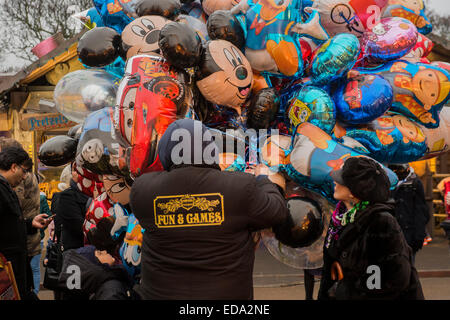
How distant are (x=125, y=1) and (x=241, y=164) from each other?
Answer: 1429 millimetres

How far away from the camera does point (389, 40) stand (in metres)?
2.95

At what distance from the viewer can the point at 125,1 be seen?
310 cm

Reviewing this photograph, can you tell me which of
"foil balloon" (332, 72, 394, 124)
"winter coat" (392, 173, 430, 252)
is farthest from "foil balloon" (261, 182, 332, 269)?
"winter coat" (392, 173, 430, 252)

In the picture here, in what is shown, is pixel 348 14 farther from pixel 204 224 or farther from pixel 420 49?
pixel 204 224

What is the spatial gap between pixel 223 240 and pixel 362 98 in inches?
55.8

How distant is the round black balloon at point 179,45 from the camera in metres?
2.47

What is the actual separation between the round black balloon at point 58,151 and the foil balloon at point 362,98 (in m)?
2.03

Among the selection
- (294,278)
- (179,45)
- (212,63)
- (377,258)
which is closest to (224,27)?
(212,63)

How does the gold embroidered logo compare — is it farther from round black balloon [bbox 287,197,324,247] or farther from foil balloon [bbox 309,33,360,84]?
foil balloon [bbox 309,33,360,84]

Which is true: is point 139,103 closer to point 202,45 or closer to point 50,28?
point 202,45

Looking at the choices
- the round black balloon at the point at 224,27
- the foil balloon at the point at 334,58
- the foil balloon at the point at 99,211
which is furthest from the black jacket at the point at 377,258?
the foil balloon at the point at 99,211

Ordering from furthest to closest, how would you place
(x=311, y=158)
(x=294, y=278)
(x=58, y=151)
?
1. (x=294, y=278)
2. (x=58, y=151)
3. (x=311, y=158)

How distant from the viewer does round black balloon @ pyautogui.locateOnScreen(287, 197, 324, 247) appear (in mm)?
2658
